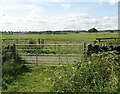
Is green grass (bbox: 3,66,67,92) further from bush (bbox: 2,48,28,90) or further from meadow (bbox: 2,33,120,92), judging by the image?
bush (bbox: 2,48,28,90)

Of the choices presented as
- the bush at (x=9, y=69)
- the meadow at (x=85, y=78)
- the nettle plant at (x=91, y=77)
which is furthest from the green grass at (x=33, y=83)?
the nettle plant at (x=91, y=77)

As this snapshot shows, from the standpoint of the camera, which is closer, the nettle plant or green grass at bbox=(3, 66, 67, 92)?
the nettle plant

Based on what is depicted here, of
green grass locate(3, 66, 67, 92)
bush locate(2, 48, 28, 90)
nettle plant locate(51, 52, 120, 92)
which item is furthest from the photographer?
bush locate(2, 48, 28, 90)

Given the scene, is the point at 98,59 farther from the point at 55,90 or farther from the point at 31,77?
the point at 31,77

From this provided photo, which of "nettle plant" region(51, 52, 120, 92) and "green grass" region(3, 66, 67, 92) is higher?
"nettle plant" region(51, 52, 120, 92)

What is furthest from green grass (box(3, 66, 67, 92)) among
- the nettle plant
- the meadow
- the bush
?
the nettle plant

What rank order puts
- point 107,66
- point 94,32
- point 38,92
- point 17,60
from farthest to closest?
1. point 94,32
2. point 17,60
3. point 38,92
4. point 107,66

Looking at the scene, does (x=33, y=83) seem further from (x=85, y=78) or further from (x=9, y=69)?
(x=85, y=78)

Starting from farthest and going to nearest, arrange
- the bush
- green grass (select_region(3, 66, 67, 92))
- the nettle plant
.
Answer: the bush
green grass (select_region(3, 66, 67, 92))
the nettle plant

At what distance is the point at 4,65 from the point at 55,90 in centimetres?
550

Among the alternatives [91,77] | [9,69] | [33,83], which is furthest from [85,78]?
[9,69]

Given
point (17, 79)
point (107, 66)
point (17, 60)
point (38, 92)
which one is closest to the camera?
point (107, 66)

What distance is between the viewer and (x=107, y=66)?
9172 millimetres

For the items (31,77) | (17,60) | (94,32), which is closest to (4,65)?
(31,77)
